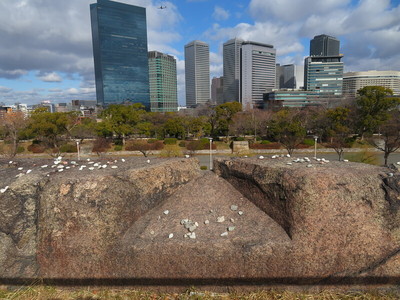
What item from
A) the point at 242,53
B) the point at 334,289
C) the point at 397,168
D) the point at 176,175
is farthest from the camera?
the point at 242,53

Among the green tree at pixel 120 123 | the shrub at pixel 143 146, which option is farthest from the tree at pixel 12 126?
the shrub at pixel 143 146

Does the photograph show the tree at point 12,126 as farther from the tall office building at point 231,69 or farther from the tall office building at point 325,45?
the tall office building at point 325,45

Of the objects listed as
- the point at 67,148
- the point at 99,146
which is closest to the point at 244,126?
the point at 99,146

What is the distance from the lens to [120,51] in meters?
118

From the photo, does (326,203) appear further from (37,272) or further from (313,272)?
(37,272)

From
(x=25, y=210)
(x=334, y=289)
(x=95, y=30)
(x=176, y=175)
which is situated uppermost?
(x=95, y=30)

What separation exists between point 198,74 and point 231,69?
120 ft

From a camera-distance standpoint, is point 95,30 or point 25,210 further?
point 95,30

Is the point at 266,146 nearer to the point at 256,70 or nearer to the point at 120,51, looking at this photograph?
the point at 120,51

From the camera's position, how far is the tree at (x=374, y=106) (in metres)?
27.3

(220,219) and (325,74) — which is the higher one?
(325,74)

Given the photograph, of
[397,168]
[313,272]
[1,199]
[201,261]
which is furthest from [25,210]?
[397,168]

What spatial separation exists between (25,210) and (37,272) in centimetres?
166

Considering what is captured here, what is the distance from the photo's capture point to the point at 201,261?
5957 mm
